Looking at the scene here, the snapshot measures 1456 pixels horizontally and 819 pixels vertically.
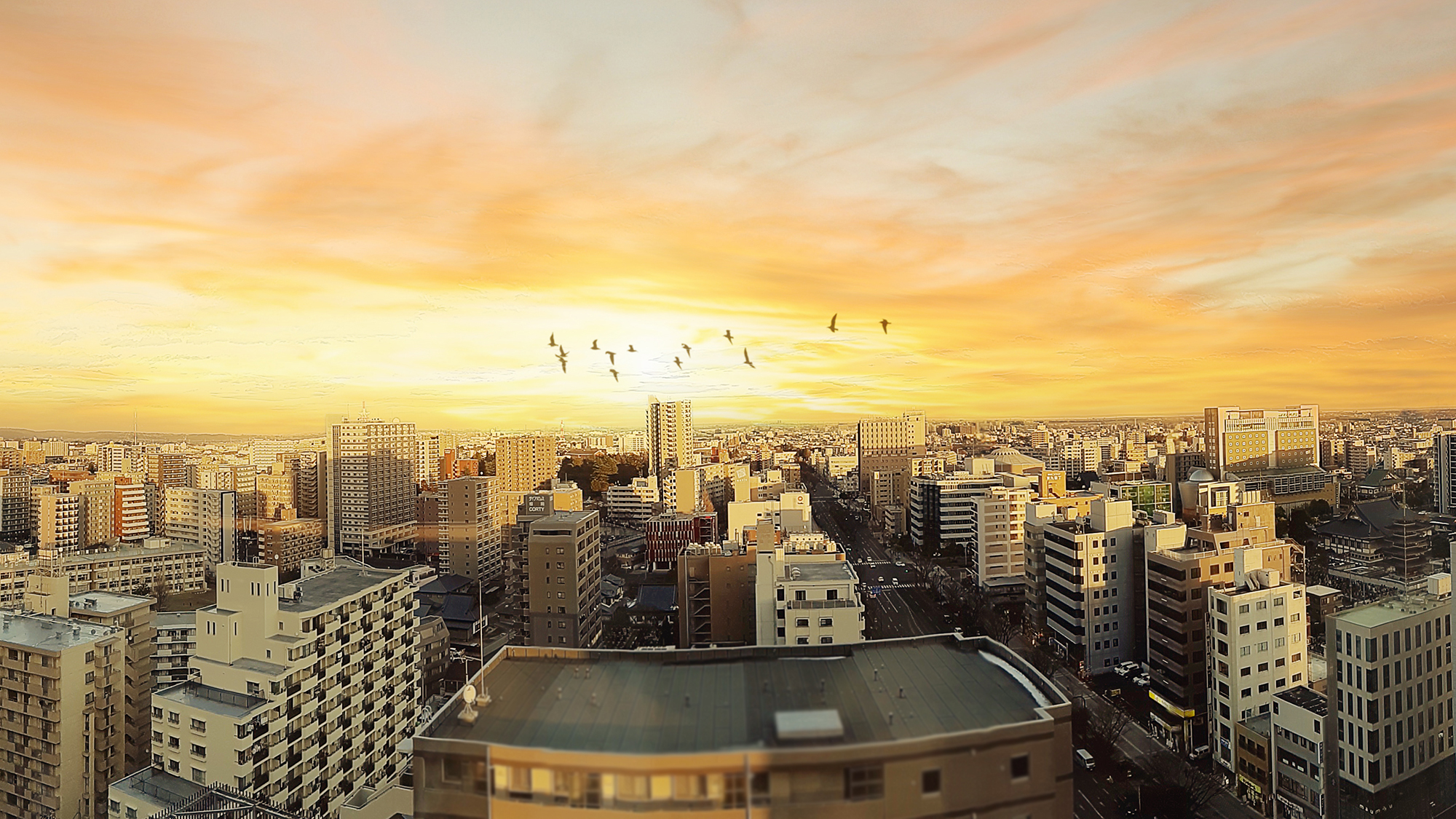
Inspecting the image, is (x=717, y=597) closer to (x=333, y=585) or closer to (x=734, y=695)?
(x=333, y=585)

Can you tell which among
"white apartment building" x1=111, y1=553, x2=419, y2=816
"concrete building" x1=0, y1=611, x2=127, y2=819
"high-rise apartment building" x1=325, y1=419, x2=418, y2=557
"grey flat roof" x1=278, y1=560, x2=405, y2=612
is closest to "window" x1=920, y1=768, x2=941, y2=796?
A: "white apartment building" x1=111, y1=553, x2=419, y2=816

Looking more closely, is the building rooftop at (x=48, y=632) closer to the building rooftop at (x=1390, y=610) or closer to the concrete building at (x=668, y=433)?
the building rooftop at (x=1390, y=610)

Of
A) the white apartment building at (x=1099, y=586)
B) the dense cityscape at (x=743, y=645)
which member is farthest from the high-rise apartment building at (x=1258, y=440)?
the white apartment building at (x=1099, y=586)

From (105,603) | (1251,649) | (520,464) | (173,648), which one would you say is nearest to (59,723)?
(173,648)

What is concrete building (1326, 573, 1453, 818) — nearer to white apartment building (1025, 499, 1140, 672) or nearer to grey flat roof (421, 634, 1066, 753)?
white apartment building (1025, 499, 1140, 672)

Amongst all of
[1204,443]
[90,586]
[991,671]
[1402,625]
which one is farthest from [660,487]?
[991,671]

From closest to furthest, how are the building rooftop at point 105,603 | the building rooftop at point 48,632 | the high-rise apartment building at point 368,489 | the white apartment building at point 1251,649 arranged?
the building rooftop at point 48,632 → the white apartment building at point 1251,649 → the building rooftop at point 105,603 → the high-rise apartment building at point 368,489

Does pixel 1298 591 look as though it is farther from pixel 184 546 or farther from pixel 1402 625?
pixel 184 546
